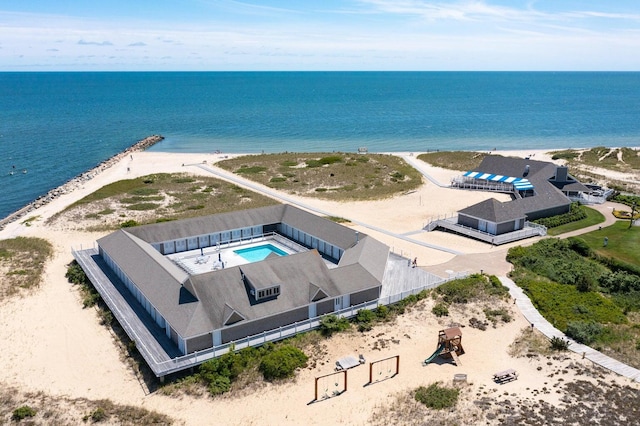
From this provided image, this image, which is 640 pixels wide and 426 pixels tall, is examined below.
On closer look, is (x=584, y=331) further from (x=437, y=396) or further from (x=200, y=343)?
(x=200, y=343)

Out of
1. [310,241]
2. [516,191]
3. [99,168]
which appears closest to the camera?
[310,241]

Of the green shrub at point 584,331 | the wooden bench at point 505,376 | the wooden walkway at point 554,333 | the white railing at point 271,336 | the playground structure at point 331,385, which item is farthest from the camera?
the green shrub at point 584,331

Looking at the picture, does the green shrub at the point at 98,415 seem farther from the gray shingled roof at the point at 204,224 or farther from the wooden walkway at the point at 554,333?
the wooden walkway at the point at 554,333

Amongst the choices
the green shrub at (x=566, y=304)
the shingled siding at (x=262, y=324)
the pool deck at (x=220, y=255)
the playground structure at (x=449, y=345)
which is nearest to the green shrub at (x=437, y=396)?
the playground structure at (x=449, y=345)

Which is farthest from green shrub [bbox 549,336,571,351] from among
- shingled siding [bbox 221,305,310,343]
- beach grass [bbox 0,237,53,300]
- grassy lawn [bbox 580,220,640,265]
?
beach grass [bbox 0,237,53,300]

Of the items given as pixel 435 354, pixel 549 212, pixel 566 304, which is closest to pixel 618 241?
pixel 549 212

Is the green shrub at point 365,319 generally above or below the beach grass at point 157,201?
above

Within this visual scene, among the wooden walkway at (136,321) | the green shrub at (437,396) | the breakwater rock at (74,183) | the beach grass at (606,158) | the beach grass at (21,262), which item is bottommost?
the breakwater rock at (74,183)

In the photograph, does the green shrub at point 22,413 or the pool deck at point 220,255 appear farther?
the pool deck at point 220,255
